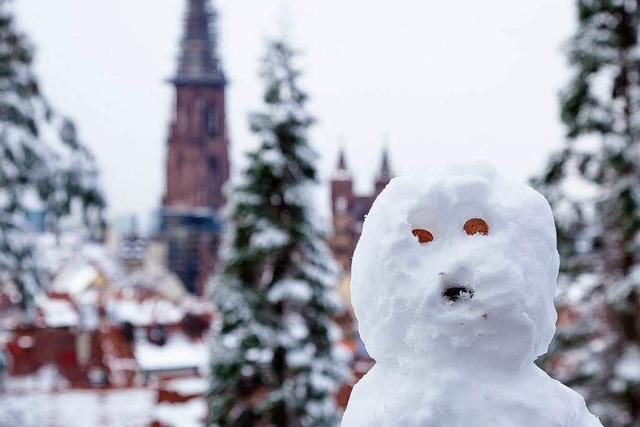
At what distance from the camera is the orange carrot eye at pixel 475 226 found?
111 inches

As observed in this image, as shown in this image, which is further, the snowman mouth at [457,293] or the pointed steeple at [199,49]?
the pointed steeple at [199,49]

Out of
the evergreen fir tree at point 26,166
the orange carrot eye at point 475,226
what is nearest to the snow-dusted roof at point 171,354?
the evergreen fir tree at point 26,166

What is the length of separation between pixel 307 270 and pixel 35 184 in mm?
3850

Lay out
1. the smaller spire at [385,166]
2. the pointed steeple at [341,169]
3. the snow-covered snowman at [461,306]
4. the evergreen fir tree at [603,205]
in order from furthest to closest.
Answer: the pointed steeple at [341,169]
the smaller spire at [385,166]
the evergreen fir tree at [603,205]
the snow-covered snowman at [461,306]

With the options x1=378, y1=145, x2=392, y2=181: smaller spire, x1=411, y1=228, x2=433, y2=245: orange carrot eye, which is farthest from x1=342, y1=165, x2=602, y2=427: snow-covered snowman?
x1=378, y1=145, x2=392, y2=181: smaller spire

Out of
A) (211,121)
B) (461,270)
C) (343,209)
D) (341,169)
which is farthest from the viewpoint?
(211,121)

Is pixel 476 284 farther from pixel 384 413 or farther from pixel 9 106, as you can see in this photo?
pixel 9 106

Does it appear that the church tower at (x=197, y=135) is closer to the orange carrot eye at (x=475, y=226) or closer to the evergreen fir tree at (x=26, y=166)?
the evergreen fir tree at (x=26, y=166)

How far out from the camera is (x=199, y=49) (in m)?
84.2

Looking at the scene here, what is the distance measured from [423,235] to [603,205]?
7866 mm

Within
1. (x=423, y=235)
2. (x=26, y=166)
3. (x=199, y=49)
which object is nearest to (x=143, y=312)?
(x=26, y=166)

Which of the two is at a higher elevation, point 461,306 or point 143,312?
point 461,306

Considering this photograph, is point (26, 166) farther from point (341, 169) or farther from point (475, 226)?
point (341, 169)

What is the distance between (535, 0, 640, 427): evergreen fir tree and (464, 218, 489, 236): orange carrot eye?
7.22m
